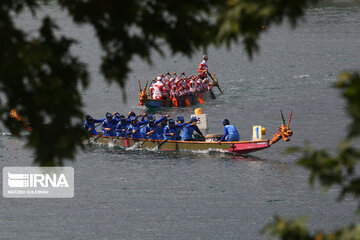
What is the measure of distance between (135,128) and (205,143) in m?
3.29

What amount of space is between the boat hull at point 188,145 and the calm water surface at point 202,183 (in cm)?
32

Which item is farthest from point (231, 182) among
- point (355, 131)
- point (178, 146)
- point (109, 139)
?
point (355, 131)

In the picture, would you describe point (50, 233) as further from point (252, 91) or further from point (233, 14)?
point (252, 91)

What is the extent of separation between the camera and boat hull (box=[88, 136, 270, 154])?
28955mm

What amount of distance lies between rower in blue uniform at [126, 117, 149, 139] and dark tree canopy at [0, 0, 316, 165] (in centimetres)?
2270

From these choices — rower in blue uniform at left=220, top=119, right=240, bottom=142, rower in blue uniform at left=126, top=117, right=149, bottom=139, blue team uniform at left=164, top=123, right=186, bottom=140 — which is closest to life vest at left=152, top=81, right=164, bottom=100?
rower in blue uniform at left=126, top=117, right=149, bottom=139

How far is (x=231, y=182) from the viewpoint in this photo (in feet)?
87.5

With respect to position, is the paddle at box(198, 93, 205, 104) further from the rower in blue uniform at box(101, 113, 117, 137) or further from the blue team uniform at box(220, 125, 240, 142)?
the blue team uniform at box(220, 125, 240, 142)

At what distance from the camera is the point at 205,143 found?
2934cm

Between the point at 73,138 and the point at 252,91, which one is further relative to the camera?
the point at 252,91

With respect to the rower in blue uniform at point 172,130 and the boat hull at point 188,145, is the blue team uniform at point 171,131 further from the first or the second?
the boat hull at point 188,145

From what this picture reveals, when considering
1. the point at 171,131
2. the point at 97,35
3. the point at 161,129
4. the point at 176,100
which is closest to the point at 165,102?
the point at 176,100

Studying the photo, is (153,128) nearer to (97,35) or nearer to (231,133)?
(231,133)

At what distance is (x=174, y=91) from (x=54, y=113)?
108 ft
